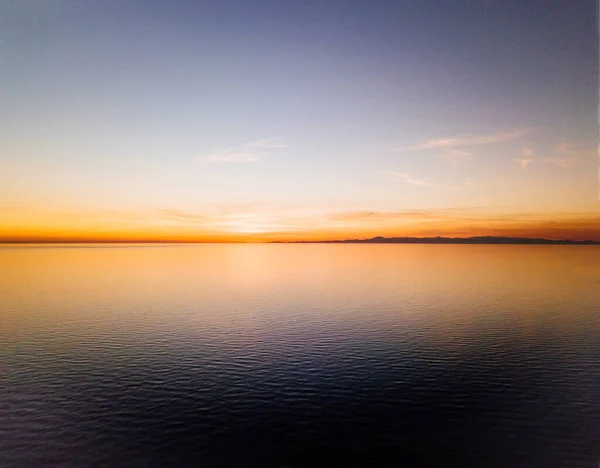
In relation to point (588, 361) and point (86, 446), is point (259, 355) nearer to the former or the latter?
point (86, 446)

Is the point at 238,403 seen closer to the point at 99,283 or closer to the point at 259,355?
the point at 259,355

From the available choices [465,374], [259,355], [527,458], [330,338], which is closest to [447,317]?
[330,338]

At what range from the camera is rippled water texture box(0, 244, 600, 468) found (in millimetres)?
38688

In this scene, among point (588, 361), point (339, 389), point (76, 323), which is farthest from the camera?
point (76, 323)

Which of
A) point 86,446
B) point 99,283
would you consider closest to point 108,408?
point 86,446

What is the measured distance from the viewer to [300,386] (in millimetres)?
53312

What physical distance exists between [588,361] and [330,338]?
38238 millimetres

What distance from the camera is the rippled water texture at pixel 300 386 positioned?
38688 mm

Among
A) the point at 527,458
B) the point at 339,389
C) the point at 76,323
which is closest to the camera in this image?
the point at 527,458

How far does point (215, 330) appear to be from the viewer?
85.1 meters

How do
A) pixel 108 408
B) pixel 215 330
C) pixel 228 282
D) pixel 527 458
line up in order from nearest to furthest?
pixel 527 458
pixel 108 408
pixel 215 330
pixel 228 282

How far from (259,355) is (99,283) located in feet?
401

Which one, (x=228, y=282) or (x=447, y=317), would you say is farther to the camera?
(x=228, y=282)

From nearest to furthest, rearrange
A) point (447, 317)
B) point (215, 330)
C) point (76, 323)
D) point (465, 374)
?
point (465, 374) < point (215, 330) < point (76, 323) < point (447, 317)
